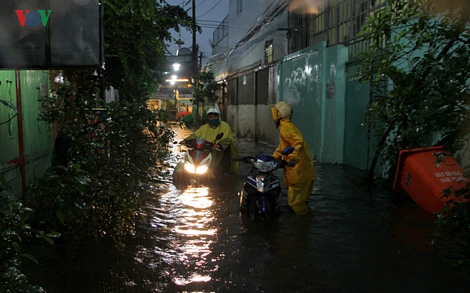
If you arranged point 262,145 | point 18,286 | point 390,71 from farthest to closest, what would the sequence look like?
point 262,145 < point 390,71 < point 18,286

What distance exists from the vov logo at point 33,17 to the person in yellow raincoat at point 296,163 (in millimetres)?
3578

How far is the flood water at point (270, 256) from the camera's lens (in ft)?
13.9

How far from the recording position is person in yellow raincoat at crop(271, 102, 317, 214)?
21.9 ft

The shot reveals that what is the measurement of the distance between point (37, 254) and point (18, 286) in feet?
7.68

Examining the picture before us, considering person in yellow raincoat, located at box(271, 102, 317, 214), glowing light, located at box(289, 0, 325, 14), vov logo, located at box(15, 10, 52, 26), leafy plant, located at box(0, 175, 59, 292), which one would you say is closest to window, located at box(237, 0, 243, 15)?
glowing light, located at box(289, 0, 325, 14)

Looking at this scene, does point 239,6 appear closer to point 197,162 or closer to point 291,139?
point 197,162

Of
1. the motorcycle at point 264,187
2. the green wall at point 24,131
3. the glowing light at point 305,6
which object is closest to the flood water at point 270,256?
the motorcycle at point 264,187

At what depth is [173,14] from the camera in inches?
661

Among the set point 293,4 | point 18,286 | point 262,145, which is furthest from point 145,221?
point 262,145

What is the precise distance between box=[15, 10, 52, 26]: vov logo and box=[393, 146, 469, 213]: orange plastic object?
5.01 metres

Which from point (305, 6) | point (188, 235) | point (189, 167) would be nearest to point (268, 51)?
point (305, 6)

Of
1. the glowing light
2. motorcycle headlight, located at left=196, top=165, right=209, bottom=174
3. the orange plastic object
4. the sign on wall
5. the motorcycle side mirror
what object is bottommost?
motorcycle headlight, located at left=196, top=165, right=209, bottom=174

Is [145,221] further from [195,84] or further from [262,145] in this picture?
[195,84]

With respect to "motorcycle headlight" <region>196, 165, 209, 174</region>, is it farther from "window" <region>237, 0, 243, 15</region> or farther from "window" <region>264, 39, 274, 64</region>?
"window" <region>237, 0, 243, 15</region>
